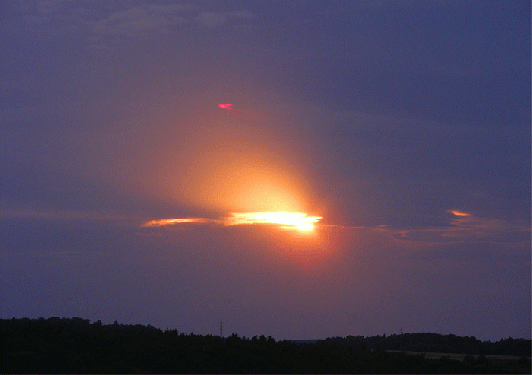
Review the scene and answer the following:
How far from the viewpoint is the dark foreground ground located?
2989 centimetres

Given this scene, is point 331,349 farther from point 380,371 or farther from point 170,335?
point 170,335

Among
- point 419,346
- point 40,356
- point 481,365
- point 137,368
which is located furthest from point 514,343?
point 40,356

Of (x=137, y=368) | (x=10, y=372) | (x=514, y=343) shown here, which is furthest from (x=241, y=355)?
(x=514, y=343)

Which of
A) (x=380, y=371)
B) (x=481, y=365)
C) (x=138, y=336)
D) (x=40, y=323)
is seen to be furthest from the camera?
(x=40, y=323)

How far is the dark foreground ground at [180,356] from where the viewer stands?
29.9 m

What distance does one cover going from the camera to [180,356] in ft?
106

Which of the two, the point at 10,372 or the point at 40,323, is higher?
the point at 40,323

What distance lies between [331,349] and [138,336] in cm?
1176

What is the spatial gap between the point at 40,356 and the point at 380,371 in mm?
16455

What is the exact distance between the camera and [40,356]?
30219mm

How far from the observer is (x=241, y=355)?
109ft

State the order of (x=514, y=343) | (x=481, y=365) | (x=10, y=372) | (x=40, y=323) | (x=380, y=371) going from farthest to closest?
(x=514, y=343)
(x=40, y=323)
(x=481, y=365)
(x=380, y=371)
(x=10, y=372)

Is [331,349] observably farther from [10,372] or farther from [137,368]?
[10,372]

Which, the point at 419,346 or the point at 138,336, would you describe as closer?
the point at 138,336
